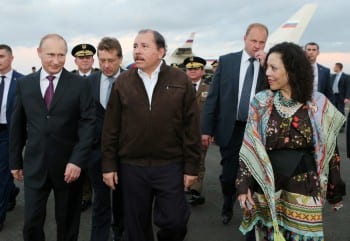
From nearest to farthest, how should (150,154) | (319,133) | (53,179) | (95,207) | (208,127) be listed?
(319,133), (150,154), (53,179), (95,207), (208,127)

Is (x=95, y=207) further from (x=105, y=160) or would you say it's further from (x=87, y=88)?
(x=87, y=88)

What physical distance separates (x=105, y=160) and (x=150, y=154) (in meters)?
0.37

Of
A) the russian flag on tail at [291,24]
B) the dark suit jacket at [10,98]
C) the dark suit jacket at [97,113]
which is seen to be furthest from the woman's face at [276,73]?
the russian flag on tail at [291,24]

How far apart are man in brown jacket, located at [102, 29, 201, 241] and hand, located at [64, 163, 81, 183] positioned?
23cm

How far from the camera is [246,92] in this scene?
3779 millimetres

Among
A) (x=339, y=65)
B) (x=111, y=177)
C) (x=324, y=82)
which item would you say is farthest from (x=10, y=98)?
(x=339, y=65)

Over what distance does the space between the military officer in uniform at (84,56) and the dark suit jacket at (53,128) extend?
220 centimetres

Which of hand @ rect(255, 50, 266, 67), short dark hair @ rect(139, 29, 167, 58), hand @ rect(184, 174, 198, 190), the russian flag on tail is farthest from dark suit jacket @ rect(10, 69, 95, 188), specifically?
the russian flag on tail

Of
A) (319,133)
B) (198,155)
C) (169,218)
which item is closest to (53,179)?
(169,218)

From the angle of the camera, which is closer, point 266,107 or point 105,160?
point 266,107

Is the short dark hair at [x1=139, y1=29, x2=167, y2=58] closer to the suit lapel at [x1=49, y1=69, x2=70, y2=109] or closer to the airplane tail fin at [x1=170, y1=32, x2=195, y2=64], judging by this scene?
the suit lapel at [x1=49, y1=69, x2=70, y2=109]

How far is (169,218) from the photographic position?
2.82 meters

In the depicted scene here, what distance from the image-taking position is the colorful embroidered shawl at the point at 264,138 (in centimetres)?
247

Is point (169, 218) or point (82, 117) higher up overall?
point (82, 117)
